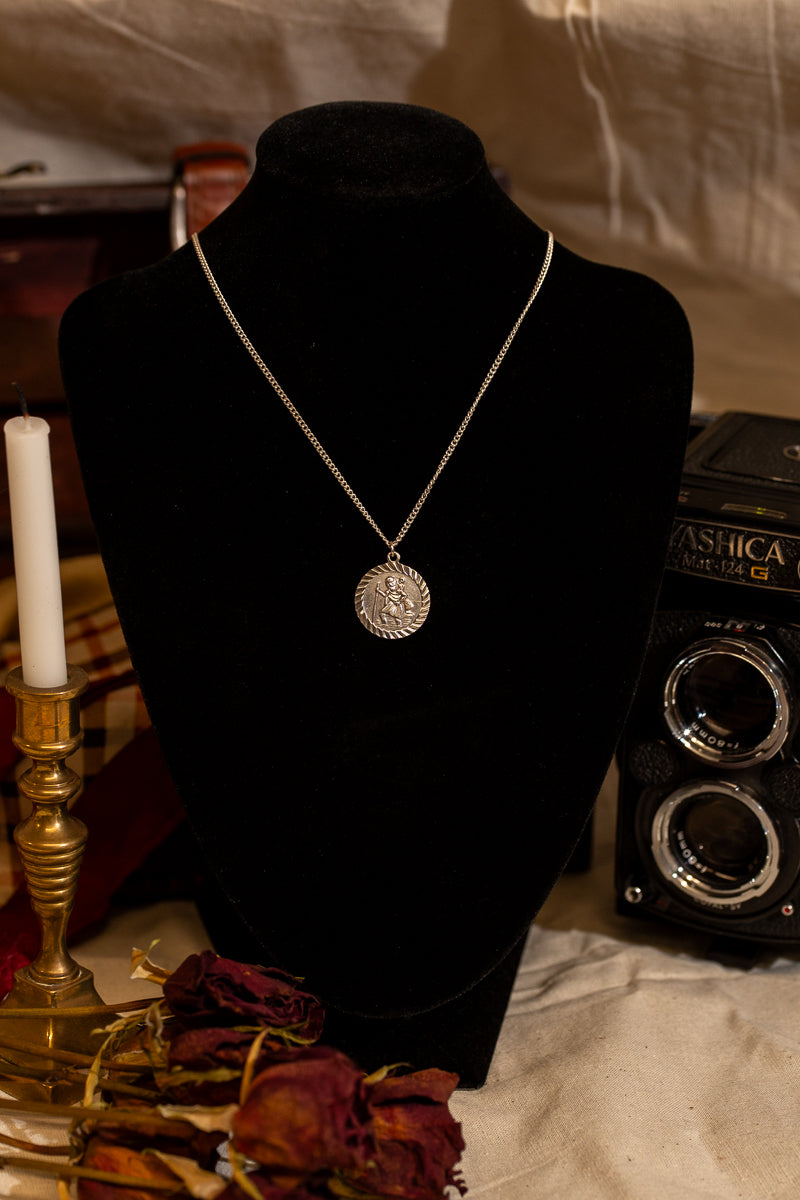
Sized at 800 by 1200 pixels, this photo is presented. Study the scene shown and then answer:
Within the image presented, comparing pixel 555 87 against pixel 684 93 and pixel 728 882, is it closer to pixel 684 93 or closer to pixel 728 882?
pixel 684 93

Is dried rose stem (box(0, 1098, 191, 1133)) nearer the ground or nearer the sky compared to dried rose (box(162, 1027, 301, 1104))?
nearer the ground

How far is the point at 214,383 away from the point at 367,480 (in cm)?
12

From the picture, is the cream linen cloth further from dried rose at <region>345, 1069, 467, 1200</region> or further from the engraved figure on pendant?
the engraved figure on pendant

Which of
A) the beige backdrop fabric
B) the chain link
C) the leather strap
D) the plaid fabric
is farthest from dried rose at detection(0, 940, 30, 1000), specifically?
the beige backdrop fabric

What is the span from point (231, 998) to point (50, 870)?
0.19m

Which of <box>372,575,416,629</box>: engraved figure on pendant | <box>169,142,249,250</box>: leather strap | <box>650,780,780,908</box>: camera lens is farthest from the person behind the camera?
<box>169,142,249,250</box>: leather strap

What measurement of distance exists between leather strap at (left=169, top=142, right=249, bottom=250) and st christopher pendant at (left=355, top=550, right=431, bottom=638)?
521 millimetres

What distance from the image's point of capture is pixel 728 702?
0.89 m

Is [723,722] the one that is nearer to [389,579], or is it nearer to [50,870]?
[389,579]

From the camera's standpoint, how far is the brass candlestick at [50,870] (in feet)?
2.38

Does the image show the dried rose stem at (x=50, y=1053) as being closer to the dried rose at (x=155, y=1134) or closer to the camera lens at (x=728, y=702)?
the dried rose at (x=155, y=1134)

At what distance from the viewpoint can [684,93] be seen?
1184 mm

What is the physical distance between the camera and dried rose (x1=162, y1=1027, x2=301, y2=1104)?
595 mm

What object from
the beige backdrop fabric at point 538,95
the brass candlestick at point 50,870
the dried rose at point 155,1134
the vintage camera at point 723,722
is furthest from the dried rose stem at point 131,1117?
the beige backdrop fabric at point 538,95
